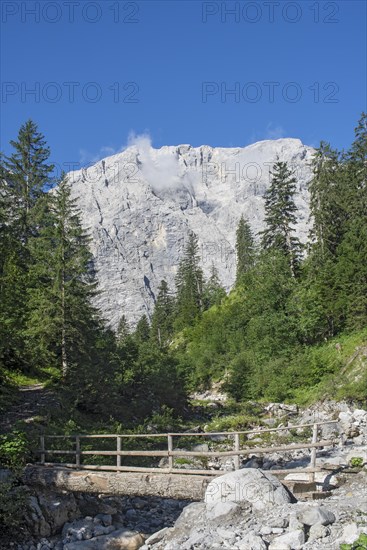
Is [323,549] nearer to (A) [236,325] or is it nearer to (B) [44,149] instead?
(A) [236,325]

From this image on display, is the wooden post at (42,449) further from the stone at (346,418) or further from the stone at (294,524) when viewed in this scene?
the stone at (346,418)

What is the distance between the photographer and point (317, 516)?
9469mm

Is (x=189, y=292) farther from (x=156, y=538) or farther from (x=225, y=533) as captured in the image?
(x=225, y=533)

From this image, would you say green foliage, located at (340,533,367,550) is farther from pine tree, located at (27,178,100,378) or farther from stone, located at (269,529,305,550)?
pine tree, located at (27,178,100,378)

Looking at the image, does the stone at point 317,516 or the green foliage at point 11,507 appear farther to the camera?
the green foliage at point 11,507

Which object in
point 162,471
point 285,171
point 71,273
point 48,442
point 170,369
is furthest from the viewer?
point 285,171

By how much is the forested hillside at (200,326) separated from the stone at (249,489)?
327 inches

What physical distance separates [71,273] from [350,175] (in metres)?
32.2

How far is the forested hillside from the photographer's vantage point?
913 inches

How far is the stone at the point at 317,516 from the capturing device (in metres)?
9.38

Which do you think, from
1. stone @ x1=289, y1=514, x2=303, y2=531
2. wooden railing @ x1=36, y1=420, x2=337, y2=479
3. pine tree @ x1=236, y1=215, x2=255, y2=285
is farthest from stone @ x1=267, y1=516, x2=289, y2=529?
pine tree @ x1=236, y1=215, x2=255, y2=285

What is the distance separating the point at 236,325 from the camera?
144ft

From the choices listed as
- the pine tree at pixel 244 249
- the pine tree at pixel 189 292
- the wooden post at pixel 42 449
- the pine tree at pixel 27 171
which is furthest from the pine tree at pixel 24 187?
the pine tree at pixel 244 249

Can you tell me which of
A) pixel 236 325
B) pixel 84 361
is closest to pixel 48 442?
pixel 84 361
